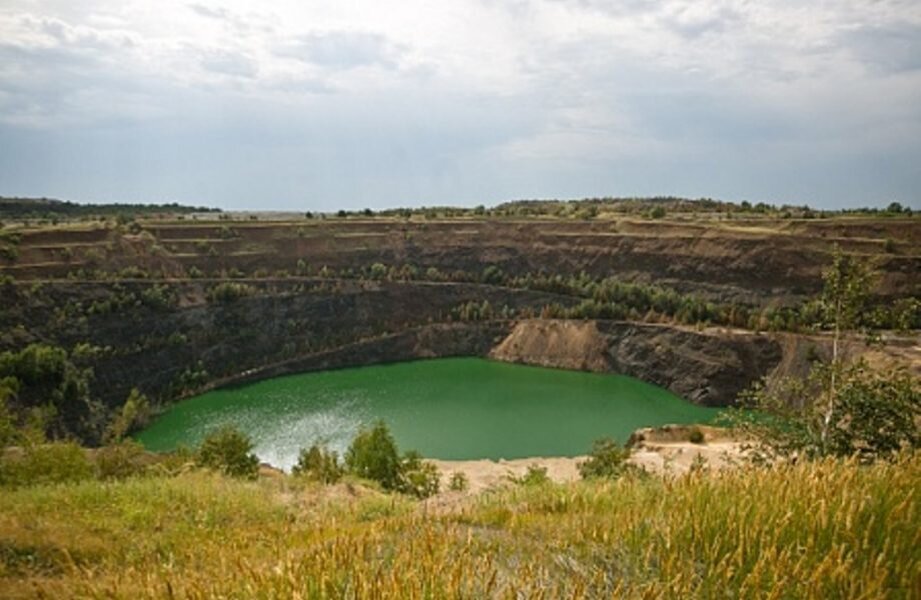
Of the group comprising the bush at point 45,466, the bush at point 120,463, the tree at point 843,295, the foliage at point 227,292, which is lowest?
the bush at point 120,463

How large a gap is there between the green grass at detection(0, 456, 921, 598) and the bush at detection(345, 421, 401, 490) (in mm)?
18427

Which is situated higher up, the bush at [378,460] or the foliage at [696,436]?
the bush at [378,460]

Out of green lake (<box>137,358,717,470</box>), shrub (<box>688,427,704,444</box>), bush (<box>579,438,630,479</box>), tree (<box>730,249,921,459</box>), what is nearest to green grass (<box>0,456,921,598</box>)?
tree (<box>730,249,921,459</box>)

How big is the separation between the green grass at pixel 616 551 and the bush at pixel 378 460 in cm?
1843

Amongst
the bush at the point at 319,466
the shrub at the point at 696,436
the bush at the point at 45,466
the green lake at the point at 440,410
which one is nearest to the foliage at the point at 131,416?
the green lake at the point at 440,410

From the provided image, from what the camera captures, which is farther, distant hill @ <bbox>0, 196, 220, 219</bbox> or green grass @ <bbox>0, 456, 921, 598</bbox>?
distant hill @ <bbox>0, 196, 220, 219</bbox>

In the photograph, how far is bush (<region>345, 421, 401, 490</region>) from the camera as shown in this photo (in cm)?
2487

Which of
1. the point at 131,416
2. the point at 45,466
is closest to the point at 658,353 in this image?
the point at 131,416

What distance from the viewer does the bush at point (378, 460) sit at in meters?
24.9

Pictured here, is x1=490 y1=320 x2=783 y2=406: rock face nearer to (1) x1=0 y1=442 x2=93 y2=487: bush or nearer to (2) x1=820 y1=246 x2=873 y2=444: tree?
(2) x1=820 y1=246 x2=873 y2=444: tree

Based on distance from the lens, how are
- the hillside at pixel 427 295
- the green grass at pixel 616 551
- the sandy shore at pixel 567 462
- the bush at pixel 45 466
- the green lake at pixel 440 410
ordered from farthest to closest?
the hillside at pixel 427 295 < the green lake at pixel 440 410 < the sandy shore at pixel 567 462 < the bush at pixel 45 466 < the green grass at pixel 616 551

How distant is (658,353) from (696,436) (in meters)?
19.7

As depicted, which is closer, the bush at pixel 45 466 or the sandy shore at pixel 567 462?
the bush at pixel 45 466

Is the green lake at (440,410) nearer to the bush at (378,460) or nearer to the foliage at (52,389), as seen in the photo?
the foliage at (52,389)
